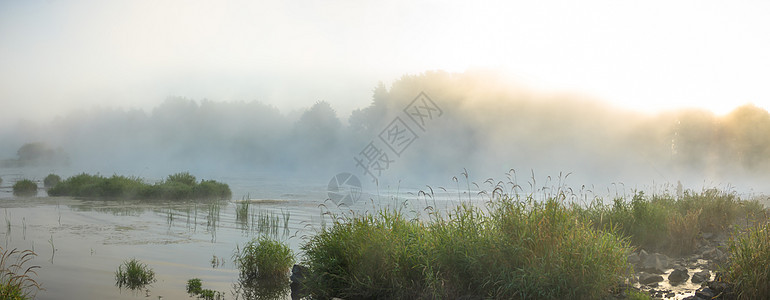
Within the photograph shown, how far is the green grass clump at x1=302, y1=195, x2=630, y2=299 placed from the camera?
587 centimetres

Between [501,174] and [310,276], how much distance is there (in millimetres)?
40849

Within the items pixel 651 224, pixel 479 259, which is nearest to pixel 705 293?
pixel 479 259

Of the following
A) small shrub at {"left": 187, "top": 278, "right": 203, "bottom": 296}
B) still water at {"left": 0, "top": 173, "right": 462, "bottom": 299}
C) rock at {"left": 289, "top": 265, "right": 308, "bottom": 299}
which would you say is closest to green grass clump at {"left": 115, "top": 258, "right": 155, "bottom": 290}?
still water at {"left": 0, "top": 173, "right": 462, "bottom": 299}

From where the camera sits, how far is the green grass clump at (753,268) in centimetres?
561

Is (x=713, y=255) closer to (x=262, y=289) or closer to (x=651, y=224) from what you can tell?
(x=651, y=224)

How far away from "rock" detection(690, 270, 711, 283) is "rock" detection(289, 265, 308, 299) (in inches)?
255

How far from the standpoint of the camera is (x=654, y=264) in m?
8.22

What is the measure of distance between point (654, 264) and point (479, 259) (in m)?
4.14

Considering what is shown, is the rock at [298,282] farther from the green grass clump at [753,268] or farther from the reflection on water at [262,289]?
the green grass clump at [753,268]

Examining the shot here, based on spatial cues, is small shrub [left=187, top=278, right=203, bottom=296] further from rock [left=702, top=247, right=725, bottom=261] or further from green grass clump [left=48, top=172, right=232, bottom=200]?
green grass clump [left=48, top=172, right=232, bottom=200]

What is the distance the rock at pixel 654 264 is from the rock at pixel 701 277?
1.85 feet

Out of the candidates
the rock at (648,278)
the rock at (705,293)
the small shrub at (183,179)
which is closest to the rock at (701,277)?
the rock at (648,278)

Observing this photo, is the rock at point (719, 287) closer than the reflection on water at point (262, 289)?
Yes

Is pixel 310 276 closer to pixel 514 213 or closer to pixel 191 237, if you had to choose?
pixel 514 213
